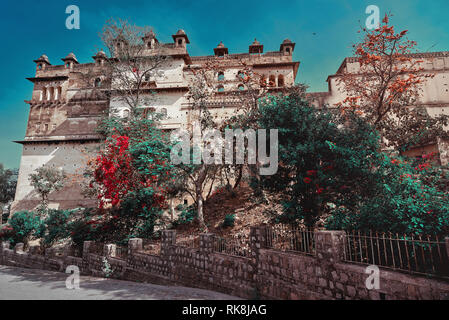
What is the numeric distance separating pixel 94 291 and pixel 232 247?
5.32 m

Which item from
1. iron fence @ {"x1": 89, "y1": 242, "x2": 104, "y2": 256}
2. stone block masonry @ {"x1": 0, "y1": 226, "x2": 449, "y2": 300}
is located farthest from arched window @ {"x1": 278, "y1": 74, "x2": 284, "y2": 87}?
iron fence @ {"x1": 89, "y1": 242, "x2": 104, "y2": 256}

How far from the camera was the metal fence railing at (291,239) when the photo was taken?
704cm

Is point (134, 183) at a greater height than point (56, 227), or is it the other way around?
point (134, 183)

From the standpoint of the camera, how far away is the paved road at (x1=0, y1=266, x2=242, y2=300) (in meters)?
8.16

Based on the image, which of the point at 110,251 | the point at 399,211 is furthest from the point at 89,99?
the point at 399,211

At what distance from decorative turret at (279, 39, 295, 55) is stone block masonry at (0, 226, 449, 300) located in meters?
27.6

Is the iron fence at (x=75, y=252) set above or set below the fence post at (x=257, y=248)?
below

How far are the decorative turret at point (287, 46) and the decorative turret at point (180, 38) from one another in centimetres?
1195

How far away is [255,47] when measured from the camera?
31406 millimetres

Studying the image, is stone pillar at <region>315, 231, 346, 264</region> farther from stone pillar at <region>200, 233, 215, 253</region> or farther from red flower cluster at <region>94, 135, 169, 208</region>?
red flower cluster at <region>94, 135, 169, 208</region>

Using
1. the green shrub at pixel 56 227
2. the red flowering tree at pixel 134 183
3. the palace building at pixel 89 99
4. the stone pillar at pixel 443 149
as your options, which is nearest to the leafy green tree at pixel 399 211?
the red flowering tree at pixel 134 183

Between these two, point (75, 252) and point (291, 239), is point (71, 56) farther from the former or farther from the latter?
point (291, 239)

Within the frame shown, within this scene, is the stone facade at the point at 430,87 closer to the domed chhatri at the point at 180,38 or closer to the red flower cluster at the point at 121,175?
the domed chhatri at the point at 180,38
